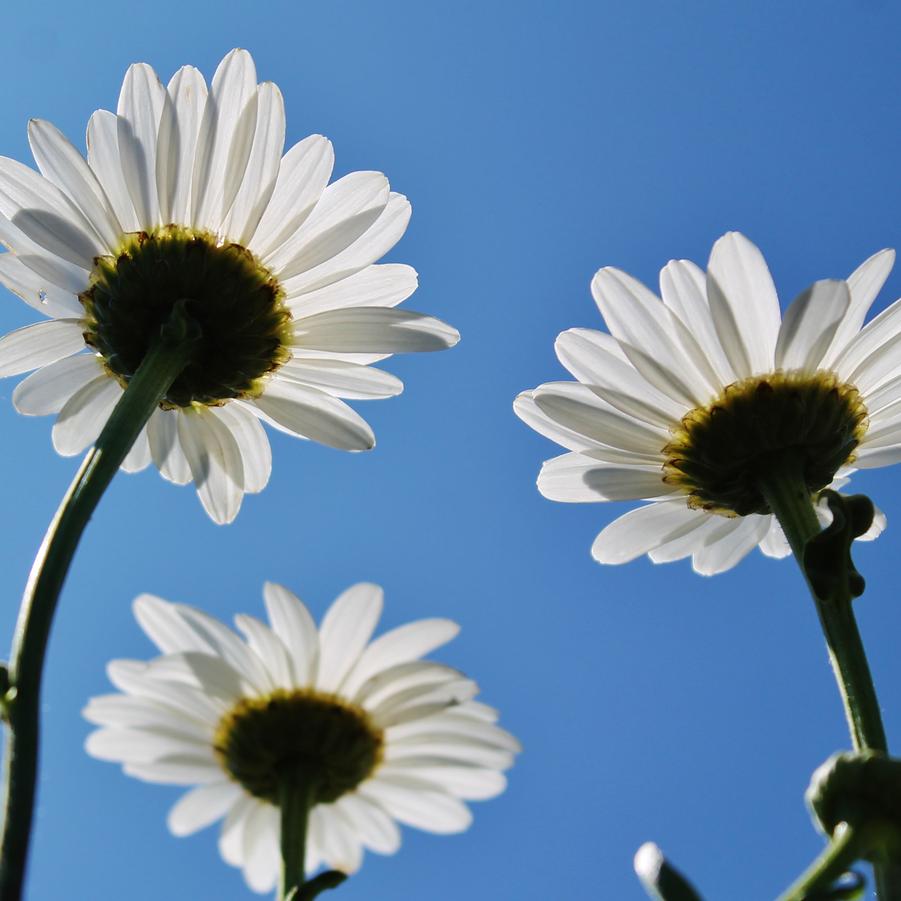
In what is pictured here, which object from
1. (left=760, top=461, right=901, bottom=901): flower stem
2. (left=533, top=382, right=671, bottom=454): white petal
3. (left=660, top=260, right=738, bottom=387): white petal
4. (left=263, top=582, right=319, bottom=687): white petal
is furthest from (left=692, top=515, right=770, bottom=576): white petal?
(left=263, top=582, right=319, bottom=687): white petal

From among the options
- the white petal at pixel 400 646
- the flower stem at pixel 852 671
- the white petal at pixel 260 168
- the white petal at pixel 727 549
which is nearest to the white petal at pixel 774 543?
the white petal at pixel 727 549

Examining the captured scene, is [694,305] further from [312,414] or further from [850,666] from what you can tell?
[850,666]

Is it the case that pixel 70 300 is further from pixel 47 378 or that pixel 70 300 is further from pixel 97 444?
pixel 97 444

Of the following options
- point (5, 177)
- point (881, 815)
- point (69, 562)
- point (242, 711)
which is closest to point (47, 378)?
point (5, 177)

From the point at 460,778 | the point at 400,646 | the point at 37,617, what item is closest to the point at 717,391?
the point at 400,646

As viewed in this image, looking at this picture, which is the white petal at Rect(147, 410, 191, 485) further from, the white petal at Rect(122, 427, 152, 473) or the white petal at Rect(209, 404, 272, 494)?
the white petal at Rect(209, 404, 272, 494)

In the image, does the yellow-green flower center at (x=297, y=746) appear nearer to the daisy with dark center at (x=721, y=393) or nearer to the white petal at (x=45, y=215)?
the daisy with dark center at (x=721, y=393)
